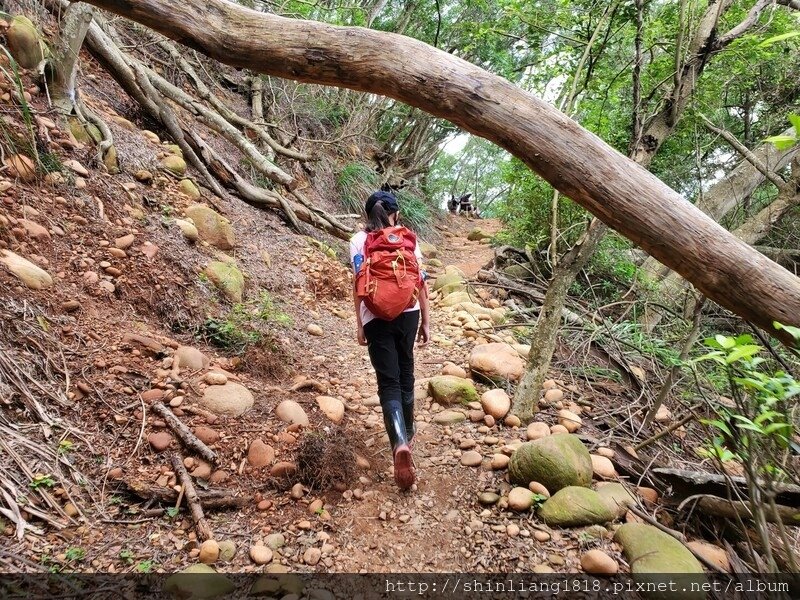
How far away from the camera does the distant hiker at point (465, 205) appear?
17203 millimetres

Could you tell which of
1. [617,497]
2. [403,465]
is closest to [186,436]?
[403,465]

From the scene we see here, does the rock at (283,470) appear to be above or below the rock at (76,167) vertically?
below

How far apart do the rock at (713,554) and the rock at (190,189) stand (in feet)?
15.9

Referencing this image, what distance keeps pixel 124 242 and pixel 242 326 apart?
1027 millimetres

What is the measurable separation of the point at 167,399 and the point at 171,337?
25.6 inches

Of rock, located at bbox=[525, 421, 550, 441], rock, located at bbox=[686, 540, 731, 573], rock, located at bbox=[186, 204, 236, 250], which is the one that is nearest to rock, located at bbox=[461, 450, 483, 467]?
rock, located at bbox=[525, 421, 550, 441]

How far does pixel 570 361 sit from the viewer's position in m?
4.00

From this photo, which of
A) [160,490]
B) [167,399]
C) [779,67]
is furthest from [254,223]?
[779,67]

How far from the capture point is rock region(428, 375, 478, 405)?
11.0 ft

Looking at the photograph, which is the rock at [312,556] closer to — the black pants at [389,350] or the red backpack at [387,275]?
the black pants at [389,350]

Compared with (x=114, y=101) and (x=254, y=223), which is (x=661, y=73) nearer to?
(x=254, y=223)

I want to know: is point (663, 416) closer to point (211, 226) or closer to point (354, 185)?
point (211, 226)

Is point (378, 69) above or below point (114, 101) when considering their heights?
above

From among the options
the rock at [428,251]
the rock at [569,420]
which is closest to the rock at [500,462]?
the rock at [569,420]
